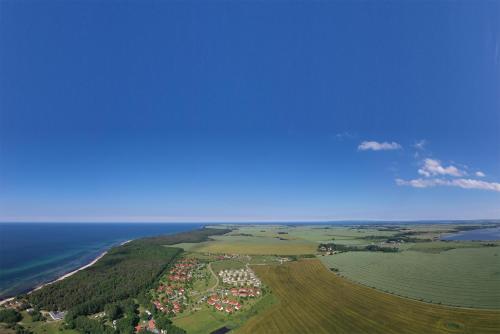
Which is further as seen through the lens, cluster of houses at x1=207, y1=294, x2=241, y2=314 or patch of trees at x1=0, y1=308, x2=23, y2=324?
cluster of houses at x1=207, y1=294, x2=241, y2=314

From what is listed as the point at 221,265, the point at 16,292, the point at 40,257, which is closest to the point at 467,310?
the point at 221,265

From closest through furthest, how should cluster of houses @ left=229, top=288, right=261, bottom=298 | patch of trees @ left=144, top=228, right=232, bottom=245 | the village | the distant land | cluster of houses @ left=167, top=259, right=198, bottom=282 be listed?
1. the distant land
2. the village
3. cluster of houses @ left=229, top=288, right=261, bottom=298
4. cluster of houses @ left=167, top=259, right=198, bottom=282
5. patch of trees @ left=144, top=228, right=232, bottom=245

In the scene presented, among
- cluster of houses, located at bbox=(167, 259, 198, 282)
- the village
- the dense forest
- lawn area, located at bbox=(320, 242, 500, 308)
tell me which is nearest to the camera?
the village

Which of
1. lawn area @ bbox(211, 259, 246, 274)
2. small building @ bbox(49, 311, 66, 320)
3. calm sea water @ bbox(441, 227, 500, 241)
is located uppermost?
calm sea water @ bbox(441, 227, 500, 241)

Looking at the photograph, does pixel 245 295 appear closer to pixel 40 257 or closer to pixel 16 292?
pixel 16 292

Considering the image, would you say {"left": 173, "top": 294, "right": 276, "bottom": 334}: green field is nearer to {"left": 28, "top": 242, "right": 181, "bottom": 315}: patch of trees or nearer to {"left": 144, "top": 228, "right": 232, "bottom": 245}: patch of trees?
{"left": 28, "top": 242, "right": 181, "bottom": 315}: patch of trees

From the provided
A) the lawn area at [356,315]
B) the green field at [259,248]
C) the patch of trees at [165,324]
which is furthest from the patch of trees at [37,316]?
the green field at [259,248]

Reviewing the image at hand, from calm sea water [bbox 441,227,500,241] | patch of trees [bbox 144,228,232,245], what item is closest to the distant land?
patch of trees [bbox 144,228,232,245]

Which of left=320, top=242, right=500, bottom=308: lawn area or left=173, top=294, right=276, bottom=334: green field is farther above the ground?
left=320, top=242, right=500, bottom=308: lawn area
